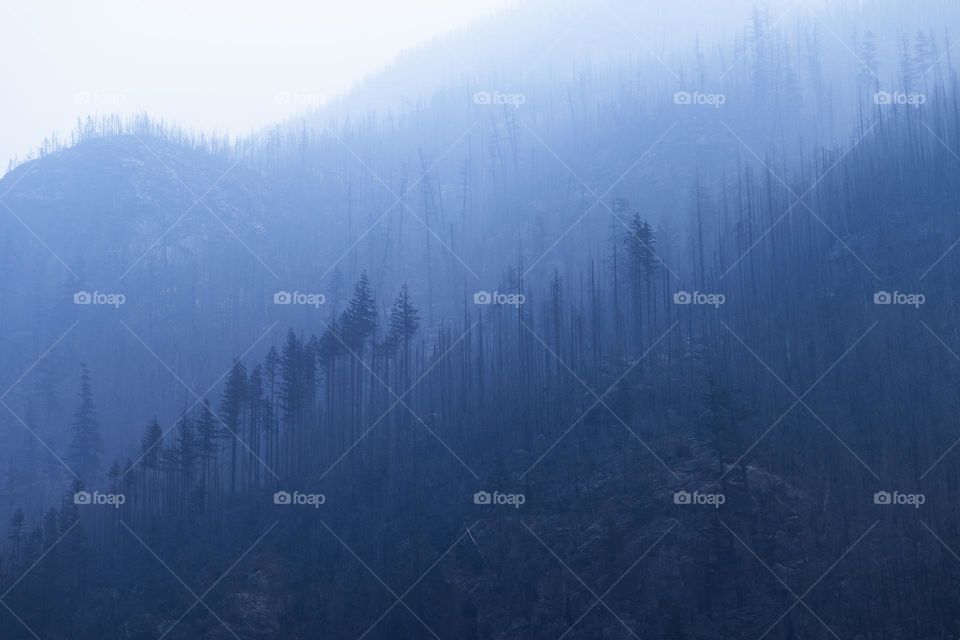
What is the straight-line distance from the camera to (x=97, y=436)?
8250 cm

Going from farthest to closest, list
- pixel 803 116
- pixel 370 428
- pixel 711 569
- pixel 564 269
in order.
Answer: pixel 803 116 → pixel 564 269 → pixel 370 428 → pixel 711 569

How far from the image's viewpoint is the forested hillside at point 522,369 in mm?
53312

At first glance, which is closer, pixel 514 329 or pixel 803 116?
pixel 514 329

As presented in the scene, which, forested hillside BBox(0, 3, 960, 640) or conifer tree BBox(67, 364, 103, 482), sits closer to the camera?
forested hillside BBox(0, 3, 960, 640)

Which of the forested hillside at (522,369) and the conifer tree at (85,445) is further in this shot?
the conifer tree at (85,445)

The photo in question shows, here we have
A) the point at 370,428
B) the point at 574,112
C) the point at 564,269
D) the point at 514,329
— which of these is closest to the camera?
the point at 370,428

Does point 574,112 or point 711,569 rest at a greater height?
point 574,112

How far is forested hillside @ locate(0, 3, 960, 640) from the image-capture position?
53.3m

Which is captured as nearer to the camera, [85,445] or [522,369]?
[522,369]

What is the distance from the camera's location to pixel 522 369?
2808 inches

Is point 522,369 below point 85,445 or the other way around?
the other way around

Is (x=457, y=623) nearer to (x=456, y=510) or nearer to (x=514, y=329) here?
(x=456, y=510)

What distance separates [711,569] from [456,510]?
17423mm

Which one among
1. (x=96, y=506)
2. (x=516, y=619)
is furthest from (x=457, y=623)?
(x=96, y=506)
